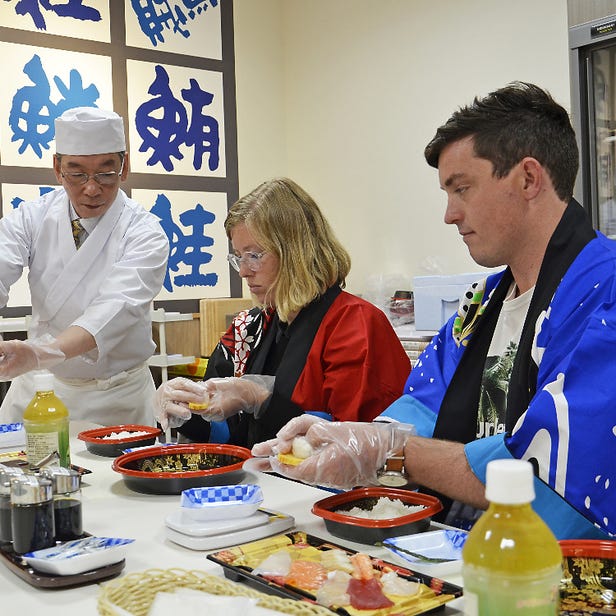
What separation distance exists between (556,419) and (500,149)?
614 mm

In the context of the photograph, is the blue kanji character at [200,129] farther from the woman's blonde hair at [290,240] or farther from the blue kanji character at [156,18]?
the woman's blonde hair at [290,240]

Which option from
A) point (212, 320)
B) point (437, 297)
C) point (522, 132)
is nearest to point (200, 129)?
point (212, 320)

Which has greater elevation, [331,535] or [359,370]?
[359,370]

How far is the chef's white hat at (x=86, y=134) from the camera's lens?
2.70m

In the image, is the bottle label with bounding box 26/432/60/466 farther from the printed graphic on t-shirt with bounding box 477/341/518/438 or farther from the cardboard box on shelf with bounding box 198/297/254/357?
the cardboard box on shelf with bounding box 198/297/254/357

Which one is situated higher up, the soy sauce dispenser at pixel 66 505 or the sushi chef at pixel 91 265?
the sushi chef at pixel 91 265

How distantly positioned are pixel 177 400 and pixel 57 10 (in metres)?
3.16

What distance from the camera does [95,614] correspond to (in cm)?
101

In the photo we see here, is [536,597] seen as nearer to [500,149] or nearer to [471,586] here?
[471,586]

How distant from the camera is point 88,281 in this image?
283cm

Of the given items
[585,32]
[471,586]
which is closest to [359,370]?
[471,586]

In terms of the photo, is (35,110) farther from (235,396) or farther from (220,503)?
(220,503)

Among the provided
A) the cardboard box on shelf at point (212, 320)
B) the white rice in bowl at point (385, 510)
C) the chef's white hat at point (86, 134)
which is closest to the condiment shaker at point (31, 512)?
the white rice in bowl at point (385, 510)

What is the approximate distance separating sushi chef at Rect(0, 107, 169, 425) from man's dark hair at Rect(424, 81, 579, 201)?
142cm
